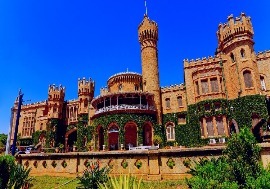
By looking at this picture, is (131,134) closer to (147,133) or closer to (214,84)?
(147,133)

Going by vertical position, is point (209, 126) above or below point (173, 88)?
below

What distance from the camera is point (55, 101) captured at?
149 ft

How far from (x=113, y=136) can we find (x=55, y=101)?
55.3 feet

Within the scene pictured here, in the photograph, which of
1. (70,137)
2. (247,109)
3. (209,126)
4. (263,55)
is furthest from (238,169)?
(70,137)

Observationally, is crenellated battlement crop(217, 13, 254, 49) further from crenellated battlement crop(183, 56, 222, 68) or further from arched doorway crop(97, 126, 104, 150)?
arched doorway crop(97, 126, 104, 150)

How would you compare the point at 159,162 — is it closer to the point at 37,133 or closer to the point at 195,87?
the point at 195,87

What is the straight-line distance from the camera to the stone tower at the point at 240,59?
30.1 meters

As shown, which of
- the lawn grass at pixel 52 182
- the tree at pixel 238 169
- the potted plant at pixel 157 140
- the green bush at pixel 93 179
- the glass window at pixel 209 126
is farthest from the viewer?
the potted plant at pixel 157 140

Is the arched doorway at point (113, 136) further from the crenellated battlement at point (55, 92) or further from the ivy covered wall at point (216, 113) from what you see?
the crenellated battlement at point (55, 92)

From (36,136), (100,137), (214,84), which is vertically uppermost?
(214,84)

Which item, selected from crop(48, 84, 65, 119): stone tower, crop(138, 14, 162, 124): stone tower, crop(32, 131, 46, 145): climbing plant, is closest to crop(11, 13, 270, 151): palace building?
crop(138, 14, 162, 124): stone tower

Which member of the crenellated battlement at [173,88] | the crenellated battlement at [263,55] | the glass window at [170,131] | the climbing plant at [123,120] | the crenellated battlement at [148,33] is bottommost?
the glass window at [170,131]

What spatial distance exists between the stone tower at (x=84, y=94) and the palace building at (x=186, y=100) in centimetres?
19

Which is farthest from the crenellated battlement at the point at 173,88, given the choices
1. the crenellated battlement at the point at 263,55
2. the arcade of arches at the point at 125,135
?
the crenellated battlement at the point at 263,55
